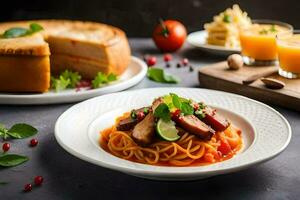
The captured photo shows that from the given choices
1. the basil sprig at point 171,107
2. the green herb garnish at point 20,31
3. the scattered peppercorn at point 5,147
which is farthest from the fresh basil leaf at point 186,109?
the green herb garnish at point 20,31

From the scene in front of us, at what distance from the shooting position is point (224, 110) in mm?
3498

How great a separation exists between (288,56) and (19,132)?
219 centimetres

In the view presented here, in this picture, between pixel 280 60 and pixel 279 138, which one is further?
pixel 280 60

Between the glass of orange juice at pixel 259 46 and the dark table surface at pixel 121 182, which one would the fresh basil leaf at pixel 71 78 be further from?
the glass of orange juice at pixel 259 46

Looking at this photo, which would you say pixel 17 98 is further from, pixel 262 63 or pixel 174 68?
pixel 262 63

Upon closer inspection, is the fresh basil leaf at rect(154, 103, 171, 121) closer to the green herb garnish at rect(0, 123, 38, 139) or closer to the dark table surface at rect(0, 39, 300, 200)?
the dark table surface at rect(0, 39, 300, 200)

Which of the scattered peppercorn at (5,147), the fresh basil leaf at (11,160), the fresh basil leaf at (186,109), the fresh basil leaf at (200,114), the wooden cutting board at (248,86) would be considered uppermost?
the fresh basil leaf at (186,109)

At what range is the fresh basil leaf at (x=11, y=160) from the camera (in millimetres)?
2951

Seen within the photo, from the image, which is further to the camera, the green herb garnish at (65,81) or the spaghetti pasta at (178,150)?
the green herb garnish at (65,81)

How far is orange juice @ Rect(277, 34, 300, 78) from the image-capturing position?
4277 mm

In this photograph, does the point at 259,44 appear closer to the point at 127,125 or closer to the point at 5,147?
the point at 127,125

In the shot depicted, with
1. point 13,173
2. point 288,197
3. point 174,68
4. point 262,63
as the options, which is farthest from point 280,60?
point 13,173

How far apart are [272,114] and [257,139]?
358mm

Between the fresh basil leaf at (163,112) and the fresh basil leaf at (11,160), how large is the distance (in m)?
0.79
